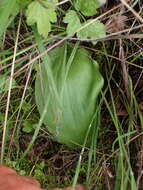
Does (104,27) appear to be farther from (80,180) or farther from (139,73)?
(80,180)

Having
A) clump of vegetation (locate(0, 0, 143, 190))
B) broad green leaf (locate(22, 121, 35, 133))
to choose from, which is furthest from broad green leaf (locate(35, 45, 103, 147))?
broad green leaf (locate(22, 121, 35, 133))

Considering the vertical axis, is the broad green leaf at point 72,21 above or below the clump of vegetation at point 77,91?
above

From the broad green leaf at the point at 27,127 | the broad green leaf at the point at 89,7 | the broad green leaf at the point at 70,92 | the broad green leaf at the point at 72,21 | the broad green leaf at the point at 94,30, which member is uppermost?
the broad green leaf at the point at 89,7

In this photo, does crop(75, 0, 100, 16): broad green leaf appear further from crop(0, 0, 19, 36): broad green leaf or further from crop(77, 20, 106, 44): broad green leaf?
crop(0, 0, 19, 36): broad green leaf

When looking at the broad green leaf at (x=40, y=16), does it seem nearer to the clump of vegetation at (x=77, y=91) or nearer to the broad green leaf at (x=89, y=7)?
the clump of vegetation at (x=77, y=91)

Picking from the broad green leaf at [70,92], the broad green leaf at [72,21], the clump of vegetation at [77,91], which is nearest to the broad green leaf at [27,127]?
the clump of vegetation at [77,91]

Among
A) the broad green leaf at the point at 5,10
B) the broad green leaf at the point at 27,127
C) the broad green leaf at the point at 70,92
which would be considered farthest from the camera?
the broad green leaf at the point at 27,127

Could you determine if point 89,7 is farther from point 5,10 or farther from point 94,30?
point 5,10
